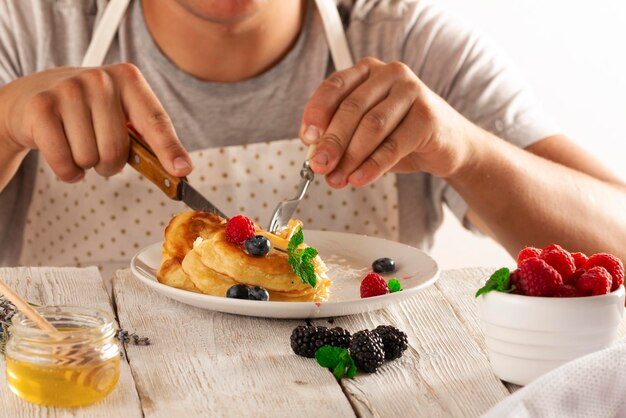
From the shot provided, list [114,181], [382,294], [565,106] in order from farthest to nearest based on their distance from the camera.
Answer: [565,106], [114,181], [382,294]

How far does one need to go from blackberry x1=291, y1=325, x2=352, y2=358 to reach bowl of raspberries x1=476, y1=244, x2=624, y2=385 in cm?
19

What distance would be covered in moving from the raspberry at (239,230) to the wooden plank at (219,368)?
0.38ft

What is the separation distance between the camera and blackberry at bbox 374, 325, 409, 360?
1.16 meters

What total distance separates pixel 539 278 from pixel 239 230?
0.48m

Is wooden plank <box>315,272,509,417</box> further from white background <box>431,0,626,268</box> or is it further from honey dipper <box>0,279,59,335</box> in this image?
white background <box>431,0,626,268</box>

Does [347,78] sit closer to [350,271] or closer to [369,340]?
[350,271]

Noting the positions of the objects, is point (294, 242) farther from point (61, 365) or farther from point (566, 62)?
point (566, 62)

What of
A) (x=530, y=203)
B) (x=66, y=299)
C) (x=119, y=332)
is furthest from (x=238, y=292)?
(x=530, y=203)

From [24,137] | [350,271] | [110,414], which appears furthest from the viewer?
[24,137]

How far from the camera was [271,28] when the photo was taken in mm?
2207

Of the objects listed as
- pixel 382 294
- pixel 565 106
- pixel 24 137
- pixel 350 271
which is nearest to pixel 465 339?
pixel 382 294

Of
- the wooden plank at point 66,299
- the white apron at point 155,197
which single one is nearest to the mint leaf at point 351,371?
the wooden plank at point 66,299

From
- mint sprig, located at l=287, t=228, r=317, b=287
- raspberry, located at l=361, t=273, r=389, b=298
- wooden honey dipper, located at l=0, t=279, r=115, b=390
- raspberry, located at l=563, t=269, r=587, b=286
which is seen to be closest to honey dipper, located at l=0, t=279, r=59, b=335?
wooden honey dipper, located at l=0, t=279, r=115, b=390

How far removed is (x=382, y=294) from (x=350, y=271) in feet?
0.67
